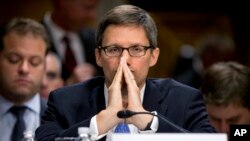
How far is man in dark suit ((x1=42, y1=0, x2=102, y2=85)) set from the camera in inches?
252

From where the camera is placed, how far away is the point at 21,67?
17.0ft

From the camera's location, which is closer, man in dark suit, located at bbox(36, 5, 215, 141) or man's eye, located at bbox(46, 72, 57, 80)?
man in dark suit, located at bbox(36, 5, 215, 141)

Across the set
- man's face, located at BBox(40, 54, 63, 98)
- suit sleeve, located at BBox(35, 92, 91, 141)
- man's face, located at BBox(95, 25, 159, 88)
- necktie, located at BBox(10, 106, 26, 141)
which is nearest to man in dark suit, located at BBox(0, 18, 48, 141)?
necktie, located at BBox(10, 106, 26, 141)

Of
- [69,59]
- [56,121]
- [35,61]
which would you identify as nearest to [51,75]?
[69,59]

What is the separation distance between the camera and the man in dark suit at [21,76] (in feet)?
16.7

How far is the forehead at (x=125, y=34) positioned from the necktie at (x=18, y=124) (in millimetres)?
1207

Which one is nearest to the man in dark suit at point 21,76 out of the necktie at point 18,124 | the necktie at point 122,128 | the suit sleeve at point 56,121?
the necktie at point 18,124

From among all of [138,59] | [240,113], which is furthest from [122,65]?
[240,113]

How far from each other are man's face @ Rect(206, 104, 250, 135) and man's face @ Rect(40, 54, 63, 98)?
1467 mm

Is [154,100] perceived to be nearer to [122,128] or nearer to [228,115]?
[122,128]

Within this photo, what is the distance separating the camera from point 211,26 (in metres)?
7.44

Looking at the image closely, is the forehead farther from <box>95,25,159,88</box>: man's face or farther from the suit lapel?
the suit lapel

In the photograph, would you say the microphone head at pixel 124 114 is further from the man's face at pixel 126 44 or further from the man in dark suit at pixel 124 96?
the man's face at pixel 126 44

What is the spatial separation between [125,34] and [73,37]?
281 cm
